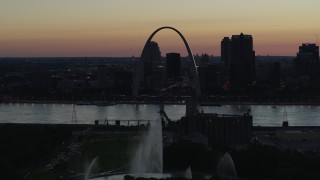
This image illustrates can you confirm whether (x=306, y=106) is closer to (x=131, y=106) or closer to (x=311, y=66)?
(x=131, y=106)

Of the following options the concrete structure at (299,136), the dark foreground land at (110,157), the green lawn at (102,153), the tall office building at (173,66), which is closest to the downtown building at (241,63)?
the tall office building at (173,66)

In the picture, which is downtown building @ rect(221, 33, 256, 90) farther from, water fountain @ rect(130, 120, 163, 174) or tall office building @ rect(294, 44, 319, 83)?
water fountain @ rect(130, 120, 163, 174)

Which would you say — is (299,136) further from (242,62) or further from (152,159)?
(242,62)

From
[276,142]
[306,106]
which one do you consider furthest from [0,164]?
[306,106]

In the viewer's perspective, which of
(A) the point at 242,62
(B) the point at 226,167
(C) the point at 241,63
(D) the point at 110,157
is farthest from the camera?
(A) the point at 242,62

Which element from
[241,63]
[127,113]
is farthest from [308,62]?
[127,113]

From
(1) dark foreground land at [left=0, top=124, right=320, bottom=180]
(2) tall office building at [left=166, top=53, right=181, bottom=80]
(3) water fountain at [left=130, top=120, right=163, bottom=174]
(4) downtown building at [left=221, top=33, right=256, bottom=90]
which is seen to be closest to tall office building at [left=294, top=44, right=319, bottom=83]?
(4) downtown building at [left=221, top=33, right=256, bottom=90]
